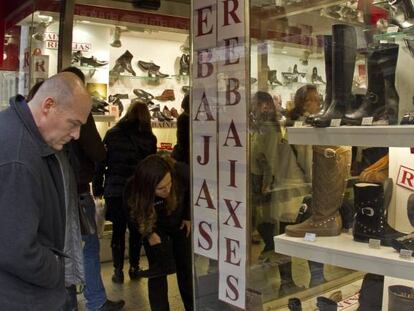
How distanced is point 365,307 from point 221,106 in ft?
3.21

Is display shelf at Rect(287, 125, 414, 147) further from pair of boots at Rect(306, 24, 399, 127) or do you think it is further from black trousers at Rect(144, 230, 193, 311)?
black trousers at Rect(144, 230, 193, 311)

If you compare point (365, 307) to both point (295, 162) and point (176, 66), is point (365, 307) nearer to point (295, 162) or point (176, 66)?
point (295, 162)

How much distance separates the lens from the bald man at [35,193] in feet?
5.64

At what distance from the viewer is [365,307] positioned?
1.98 m

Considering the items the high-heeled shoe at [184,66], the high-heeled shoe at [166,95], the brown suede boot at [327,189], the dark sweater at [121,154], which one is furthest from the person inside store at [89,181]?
the high-heeled shoe at [184,66]

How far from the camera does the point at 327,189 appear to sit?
1.87 metres

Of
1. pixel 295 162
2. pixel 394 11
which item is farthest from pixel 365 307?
pixel 394 11

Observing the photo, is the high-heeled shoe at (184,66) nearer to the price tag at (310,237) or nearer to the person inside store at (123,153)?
the person inside store at (123,153)

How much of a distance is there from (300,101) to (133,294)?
2900mm

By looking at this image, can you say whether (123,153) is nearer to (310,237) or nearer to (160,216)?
(160,216)

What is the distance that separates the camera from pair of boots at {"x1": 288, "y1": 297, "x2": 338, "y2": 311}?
2.06 m

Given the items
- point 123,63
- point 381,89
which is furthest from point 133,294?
point 381,89

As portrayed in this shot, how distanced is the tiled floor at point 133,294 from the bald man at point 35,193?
2151 mm

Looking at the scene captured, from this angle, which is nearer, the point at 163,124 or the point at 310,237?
the point at 310,237
